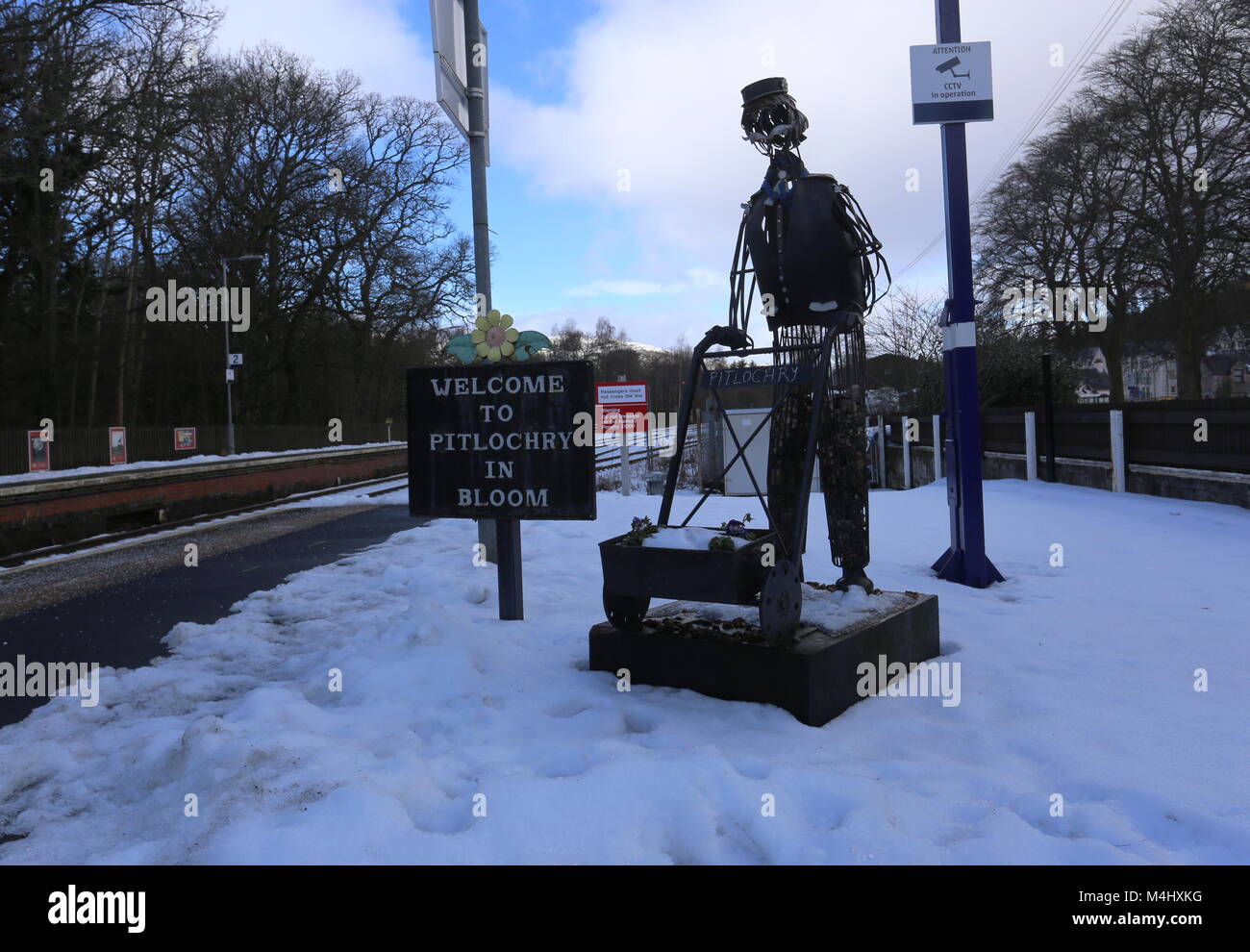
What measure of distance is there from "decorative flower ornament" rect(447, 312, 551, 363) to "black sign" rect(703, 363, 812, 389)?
1.61 meters

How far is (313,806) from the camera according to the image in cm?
278

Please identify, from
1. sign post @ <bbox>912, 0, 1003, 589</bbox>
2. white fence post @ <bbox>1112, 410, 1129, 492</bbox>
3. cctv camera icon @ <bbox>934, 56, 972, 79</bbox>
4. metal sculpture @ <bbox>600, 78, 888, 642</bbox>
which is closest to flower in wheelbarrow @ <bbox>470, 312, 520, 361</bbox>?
metal sculpture @ <bbox>600, 78, 888, 642</bbox>

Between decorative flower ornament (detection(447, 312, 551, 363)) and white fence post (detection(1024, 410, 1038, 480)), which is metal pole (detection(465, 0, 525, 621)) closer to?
decorative flower ornament (detection(447, 312, 551, 363))

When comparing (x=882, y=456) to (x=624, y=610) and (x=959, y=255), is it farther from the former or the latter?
(x=624, y=610)

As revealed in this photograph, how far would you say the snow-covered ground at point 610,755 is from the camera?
2.61m

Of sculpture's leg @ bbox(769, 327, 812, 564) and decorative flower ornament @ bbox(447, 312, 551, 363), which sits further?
decorative flower ornament @ bbox(447, 312, 551, 363)

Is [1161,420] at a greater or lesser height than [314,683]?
greater

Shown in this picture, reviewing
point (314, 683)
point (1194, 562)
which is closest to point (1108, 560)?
point (1194, 562)

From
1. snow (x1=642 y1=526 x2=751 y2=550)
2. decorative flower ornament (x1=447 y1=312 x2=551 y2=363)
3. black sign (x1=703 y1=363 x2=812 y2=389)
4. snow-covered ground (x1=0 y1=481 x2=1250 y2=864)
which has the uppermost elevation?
decorative flower ornament (x1=447 y1=312 x2=551 y2=363)

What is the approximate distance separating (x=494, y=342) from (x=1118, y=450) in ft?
31.6

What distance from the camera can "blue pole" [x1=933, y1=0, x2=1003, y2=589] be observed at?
21.9 ft

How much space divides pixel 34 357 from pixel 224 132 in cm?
1304
